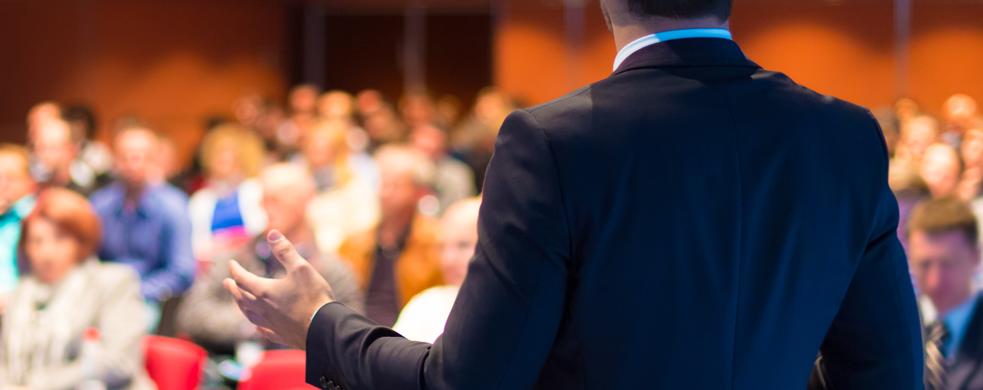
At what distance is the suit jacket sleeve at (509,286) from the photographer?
118 cm

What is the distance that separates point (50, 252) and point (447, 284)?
1.52 metres

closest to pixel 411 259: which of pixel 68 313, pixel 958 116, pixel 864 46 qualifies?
pixel 68 313

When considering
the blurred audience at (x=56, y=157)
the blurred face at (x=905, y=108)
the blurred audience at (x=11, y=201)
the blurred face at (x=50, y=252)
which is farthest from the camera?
the blurred face at (x=905, y=108)

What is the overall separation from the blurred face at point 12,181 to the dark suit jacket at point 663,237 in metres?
5.07

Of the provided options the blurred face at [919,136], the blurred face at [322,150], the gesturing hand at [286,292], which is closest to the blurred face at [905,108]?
the blurred face at [919,136]

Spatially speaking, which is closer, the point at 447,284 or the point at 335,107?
the point at 447,284

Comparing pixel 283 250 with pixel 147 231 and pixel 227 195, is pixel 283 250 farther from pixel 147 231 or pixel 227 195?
pixel 227 195

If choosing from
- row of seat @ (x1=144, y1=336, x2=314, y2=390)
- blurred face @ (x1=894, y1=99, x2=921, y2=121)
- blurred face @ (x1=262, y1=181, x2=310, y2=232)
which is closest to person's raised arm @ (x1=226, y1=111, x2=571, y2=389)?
row of seat @ (x1=144, y1=336, x2=314, y2=390)

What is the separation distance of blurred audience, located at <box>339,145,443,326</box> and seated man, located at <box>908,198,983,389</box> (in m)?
1.76

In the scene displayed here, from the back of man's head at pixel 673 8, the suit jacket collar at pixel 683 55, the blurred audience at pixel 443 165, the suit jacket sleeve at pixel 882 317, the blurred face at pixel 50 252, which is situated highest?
the back of man's head at pixel 673 8

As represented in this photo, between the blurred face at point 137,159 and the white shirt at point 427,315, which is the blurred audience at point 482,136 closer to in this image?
the blurred face at point 137,159

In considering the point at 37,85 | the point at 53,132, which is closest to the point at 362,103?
the point at 37,85

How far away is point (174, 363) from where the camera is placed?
13.0ft

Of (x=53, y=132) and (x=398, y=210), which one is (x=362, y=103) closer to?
(x=53, y=132)
